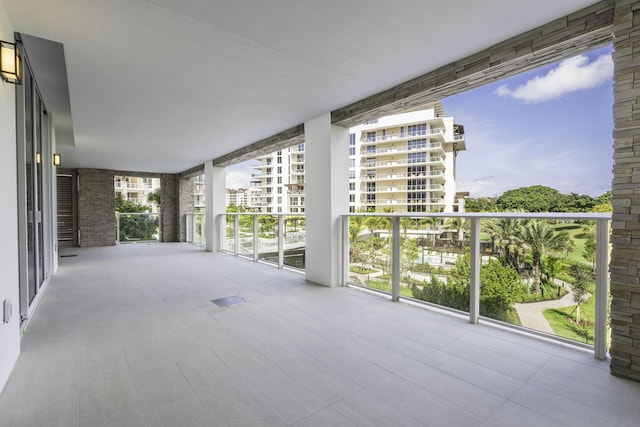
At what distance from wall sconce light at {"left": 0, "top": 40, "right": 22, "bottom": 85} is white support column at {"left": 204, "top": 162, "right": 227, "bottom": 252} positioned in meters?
6.56

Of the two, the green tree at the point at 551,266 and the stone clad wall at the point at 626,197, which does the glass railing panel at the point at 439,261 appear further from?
the stone clad wall at the point at 626,197

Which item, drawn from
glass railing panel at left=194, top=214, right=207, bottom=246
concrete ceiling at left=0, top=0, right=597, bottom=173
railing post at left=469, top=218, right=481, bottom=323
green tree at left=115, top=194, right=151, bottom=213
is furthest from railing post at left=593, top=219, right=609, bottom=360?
green tree at left=115, top=194, right=151, bottom=213

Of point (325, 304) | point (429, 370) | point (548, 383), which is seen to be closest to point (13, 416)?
point (429, 370)

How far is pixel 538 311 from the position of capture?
2740 mm

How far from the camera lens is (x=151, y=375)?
6.93 ft

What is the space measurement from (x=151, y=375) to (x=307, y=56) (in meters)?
2.86

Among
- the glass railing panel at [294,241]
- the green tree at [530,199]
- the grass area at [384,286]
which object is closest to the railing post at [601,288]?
the grass area at [384,286]

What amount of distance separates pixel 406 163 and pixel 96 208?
148 ft

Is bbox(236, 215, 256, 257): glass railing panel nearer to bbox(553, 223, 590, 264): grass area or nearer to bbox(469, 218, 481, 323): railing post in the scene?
bbox(469, 218, 481, 323): railing post

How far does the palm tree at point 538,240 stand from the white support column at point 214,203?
7.29 m

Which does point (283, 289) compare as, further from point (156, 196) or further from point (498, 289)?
point (156, 196)

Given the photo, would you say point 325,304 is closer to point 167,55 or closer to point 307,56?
point 307,56

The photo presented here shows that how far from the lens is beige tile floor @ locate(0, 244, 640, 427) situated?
1.71 metres

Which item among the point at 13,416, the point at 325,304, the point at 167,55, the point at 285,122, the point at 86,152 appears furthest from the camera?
the point at 86,152
